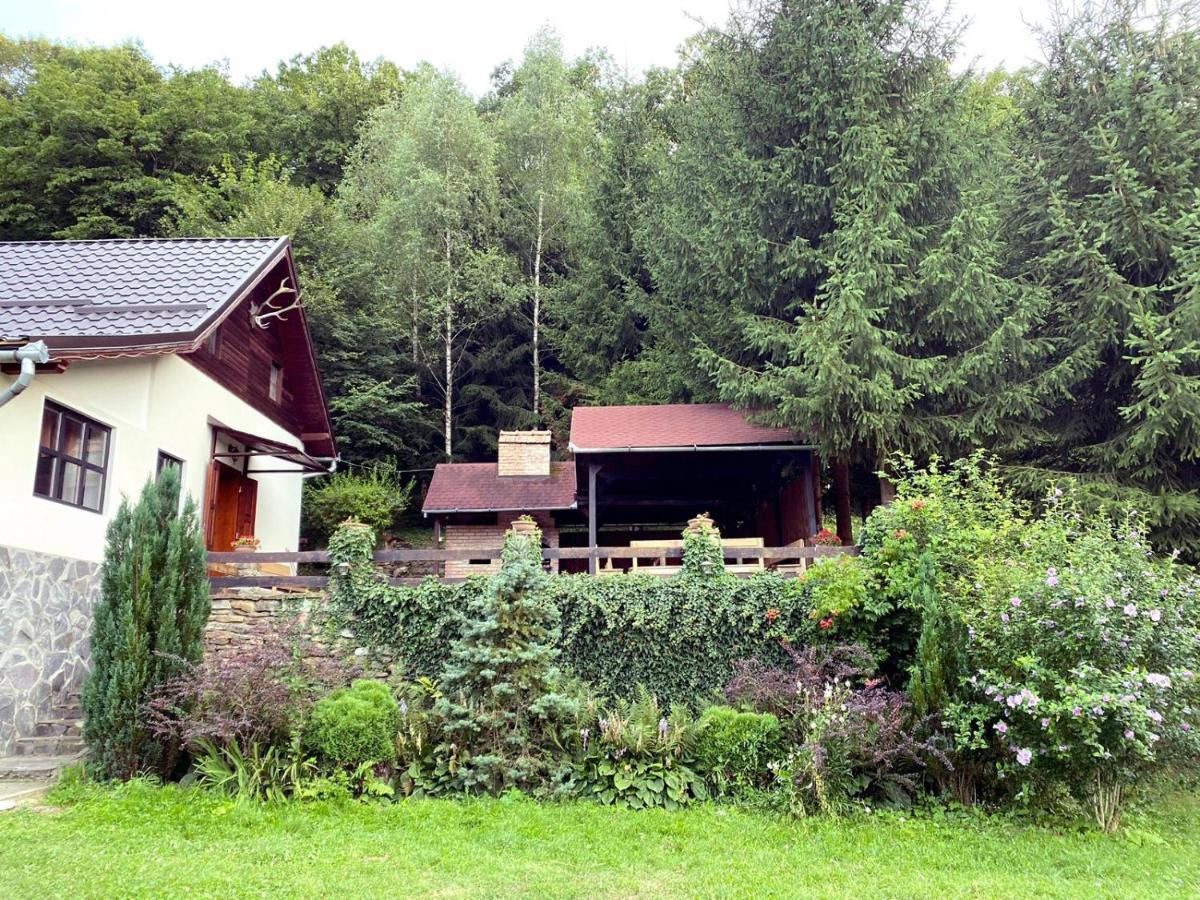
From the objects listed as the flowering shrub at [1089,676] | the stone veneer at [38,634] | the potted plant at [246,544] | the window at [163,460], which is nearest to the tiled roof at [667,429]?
the potted plant at [246,544]

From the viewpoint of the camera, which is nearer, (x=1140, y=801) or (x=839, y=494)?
(x=1140, y=801)

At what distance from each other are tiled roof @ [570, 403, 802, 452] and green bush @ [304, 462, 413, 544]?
5.37 meters

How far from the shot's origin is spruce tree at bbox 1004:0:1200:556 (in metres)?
9.27

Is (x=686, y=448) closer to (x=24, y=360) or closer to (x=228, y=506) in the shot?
(x=228, y=506)

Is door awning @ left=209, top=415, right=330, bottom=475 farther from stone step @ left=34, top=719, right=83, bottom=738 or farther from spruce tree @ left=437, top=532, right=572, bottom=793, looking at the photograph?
spruce tree @ left=437, top=532, right=572, bottom=793

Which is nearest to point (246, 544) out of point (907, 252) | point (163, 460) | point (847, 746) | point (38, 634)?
point (163, 460)

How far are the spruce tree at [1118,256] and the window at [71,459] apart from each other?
1111cm

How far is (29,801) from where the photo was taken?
5848 millimetres

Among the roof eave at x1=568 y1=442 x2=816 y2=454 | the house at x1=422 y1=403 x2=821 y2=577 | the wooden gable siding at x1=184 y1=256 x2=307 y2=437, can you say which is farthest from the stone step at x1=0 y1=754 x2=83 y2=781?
the roof eave at x1=568 y1=442 x2=816 y2=454

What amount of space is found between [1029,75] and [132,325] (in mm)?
12603

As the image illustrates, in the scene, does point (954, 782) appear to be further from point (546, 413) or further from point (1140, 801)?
point (546, 413)

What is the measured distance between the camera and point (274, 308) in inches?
525

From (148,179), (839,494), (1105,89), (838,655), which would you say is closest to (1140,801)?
(838,655)

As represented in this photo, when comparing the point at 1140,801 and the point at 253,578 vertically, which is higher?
the point at 253,578
